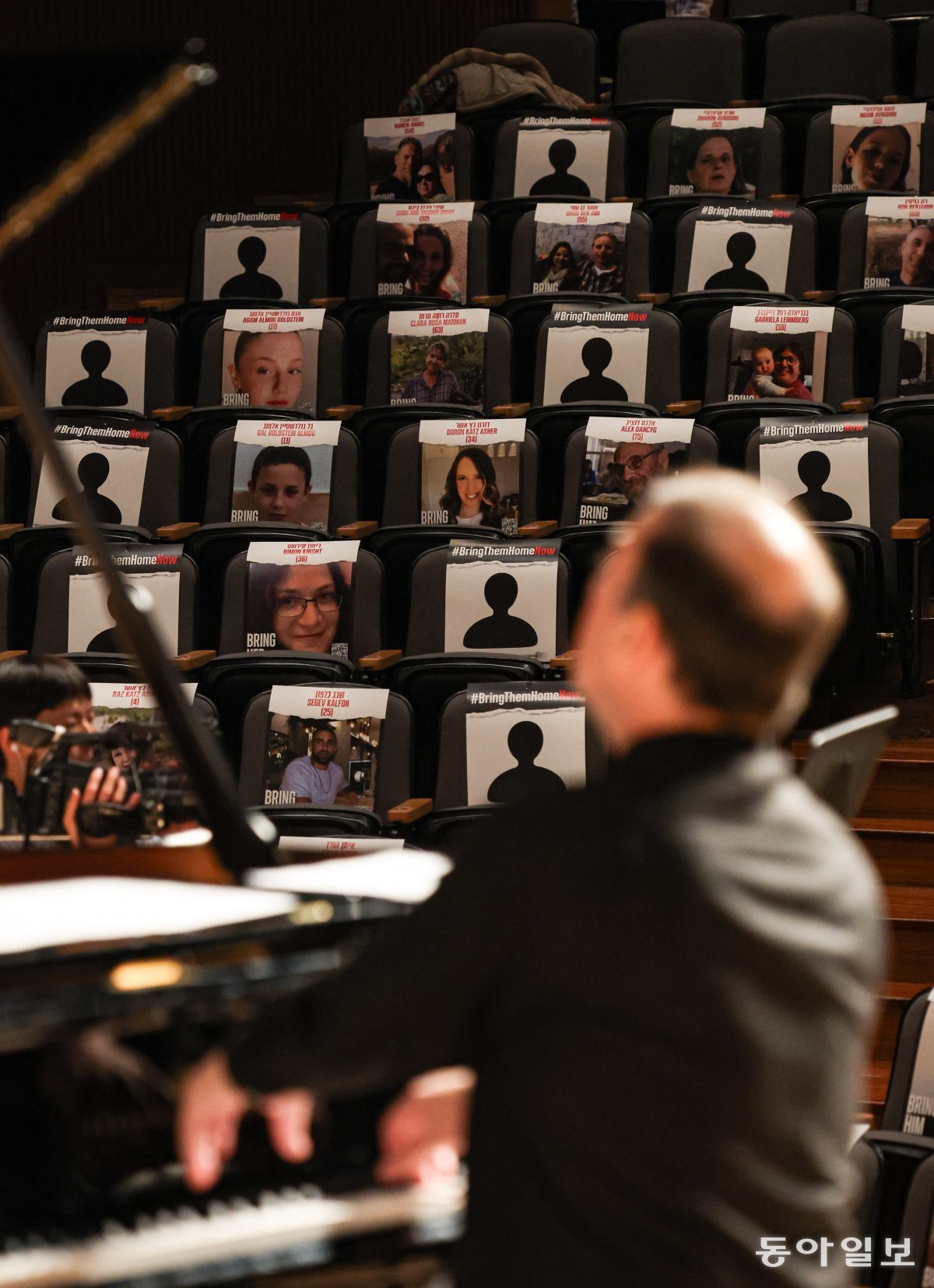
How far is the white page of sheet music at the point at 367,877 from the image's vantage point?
82 cm

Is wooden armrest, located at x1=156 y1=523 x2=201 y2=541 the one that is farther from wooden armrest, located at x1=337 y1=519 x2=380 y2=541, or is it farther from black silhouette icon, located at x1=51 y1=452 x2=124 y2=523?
wooden armrest, located at x1=337 y1=519 x2=380 y2=541

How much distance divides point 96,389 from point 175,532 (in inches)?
18.6

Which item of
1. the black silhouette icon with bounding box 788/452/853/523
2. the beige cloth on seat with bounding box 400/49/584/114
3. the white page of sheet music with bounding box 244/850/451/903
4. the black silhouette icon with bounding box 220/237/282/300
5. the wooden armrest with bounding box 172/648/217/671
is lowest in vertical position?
the white page of sheet music with bounding box 244/850/451/903

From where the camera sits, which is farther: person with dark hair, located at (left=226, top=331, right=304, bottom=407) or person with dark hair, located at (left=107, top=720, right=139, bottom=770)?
person with dark hair, located at (left=226, top=331, right=304, bottom=407)

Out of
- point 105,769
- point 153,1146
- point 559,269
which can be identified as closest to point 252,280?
point 559,269

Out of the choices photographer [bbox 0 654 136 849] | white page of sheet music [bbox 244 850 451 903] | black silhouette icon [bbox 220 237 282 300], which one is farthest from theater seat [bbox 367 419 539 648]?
white page of sheet music [bbox 244 850 451 903]

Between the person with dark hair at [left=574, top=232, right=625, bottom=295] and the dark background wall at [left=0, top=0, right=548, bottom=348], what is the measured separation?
1542mm

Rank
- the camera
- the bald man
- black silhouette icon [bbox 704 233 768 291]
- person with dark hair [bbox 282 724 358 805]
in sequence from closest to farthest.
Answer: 1. the bald man
2. the camera
3. person with dark hair [bbox 282 724 358 805]
4. black silhouette icon [bbox 704 233 768 291]

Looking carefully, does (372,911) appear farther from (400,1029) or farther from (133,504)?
(133,504)

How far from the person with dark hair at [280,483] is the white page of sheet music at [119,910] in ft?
5.62

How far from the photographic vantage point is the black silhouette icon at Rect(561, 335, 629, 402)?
2678mm

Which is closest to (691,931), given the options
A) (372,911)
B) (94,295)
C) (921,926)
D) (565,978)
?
(565,978)

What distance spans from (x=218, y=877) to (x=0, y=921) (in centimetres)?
14

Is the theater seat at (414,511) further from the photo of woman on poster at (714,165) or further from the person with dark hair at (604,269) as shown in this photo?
the photo of woman on poster at (714,165)
